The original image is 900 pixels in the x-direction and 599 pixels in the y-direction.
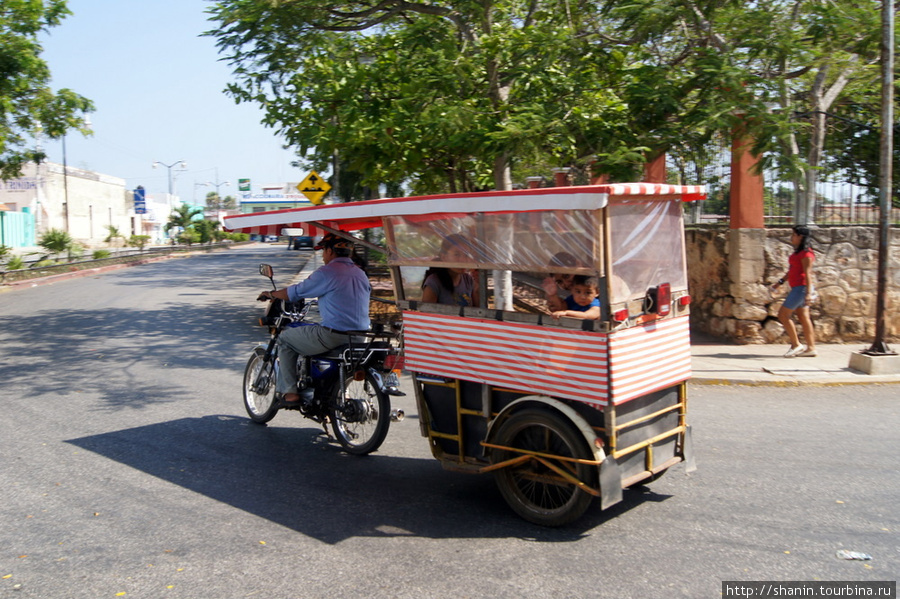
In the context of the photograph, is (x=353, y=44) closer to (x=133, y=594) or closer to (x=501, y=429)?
(x=501, y=429)

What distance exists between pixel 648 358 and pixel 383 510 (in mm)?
2032

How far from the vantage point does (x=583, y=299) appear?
4.77m

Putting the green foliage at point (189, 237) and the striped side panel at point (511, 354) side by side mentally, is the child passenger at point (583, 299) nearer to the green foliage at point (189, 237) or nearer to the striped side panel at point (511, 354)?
the striped side panel at point (511, 354)

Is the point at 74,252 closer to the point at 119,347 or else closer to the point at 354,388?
the point at 119,347

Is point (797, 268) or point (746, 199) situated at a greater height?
point (746, 199)

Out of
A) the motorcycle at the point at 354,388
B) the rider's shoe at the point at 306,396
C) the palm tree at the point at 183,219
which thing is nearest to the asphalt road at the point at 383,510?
the motorcycle at the point at 354,388

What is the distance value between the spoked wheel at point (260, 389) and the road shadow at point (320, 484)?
15cm

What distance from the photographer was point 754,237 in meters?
11.1

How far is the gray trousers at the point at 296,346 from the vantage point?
645 centimetres

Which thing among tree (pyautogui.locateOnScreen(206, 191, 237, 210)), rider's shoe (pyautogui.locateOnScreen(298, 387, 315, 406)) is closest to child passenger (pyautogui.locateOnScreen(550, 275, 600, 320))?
rider's shoe (pyautogui.locateOnScreen(298, 387, 315, 406))

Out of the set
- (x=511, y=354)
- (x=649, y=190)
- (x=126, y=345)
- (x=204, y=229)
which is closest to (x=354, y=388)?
(x=511, y=354)

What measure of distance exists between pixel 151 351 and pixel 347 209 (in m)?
7.17

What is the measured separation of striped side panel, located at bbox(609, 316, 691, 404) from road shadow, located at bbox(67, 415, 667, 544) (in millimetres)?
918

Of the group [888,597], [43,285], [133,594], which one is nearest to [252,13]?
[133,594]
